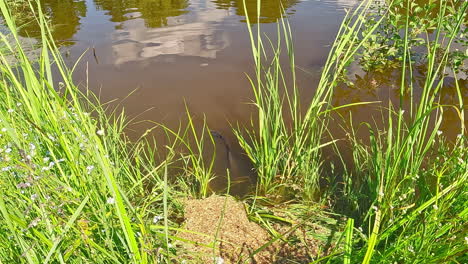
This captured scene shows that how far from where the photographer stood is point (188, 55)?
4742mm

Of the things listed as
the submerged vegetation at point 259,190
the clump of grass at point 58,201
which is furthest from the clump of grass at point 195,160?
the clump of grass at point 58,201

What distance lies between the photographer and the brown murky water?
138 inches

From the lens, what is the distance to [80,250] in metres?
1.25

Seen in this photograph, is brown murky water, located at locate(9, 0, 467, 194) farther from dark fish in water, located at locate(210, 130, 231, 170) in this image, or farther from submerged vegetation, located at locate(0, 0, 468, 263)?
submerged vegetation, located at locate(0, 0, 468, 263)

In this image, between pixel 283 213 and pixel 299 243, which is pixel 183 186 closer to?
pixel 283 213

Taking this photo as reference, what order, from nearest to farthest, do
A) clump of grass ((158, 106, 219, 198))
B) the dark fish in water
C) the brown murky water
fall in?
clump of grass ((158, 106, 219, 198)), the dark fish in water, the brown murky water

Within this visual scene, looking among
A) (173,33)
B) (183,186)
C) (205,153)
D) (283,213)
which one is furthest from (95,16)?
(283,213)

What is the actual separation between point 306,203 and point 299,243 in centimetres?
39

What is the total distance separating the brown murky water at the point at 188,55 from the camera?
3.50 metres

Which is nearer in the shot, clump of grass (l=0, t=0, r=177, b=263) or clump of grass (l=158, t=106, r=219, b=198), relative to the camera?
clump of grass (l=0, t=0, r=177, b=263)

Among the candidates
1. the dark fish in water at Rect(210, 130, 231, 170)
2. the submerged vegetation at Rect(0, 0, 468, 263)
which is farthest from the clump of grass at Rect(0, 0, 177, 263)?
the dark fish in water at Rect(210, 130, 231, 170)

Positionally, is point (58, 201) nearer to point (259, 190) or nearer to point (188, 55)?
point (259, 190)

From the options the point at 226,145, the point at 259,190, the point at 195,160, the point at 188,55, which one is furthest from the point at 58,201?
the point at 188,55

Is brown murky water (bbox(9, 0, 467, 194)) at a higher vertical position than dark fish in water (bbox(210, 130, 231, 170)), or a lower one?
higher
